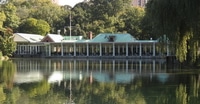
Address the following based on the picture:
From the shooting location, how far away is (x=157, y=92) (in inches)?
564

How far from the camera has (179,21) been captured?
15.2m

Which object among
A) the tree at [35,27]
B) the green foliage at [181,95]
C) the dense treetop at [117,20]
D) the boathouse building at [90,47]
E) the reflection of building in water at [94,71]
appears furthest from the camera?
the tree at [35,27]

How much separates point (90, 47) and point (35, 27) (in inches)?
596

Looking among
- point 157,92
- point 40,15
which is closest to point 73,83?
point 157,92

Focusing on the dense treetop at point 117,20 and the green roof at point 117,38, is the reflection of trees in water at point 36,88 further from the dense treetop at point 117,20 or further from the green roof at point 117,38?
the green roof at point 117,38

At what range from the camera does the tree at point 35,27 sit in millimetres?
64250

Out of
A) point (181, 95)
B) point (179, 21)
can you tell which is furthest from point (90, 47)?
point (181, 95)

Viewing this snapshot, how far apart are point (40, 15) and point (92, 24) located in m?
12.1

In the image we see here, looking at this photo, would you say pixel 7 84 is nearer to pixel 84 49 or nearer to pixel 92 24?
pixel 84 49

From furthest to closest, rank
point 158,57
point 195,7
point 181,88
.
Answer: point 158,57
point 181,88
point 195,7

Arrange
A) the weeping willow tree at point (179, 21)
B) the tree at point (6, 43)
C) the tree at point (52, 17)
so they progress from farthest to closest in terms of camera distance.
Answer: the tree at point (52, 17), the tree at point (6, 43), the weeping willow tree at point (179, 21)

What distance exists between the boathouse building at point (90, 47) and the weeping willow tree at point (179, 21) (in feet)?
104

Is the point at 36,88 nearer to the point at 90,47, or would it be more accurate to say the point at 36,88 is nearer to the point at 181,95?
the point at 181,95

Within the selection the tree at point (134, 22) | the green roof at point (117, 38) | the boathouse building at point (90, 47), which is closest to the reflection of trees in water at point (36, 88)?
the boathouse building at point (90, 47)
